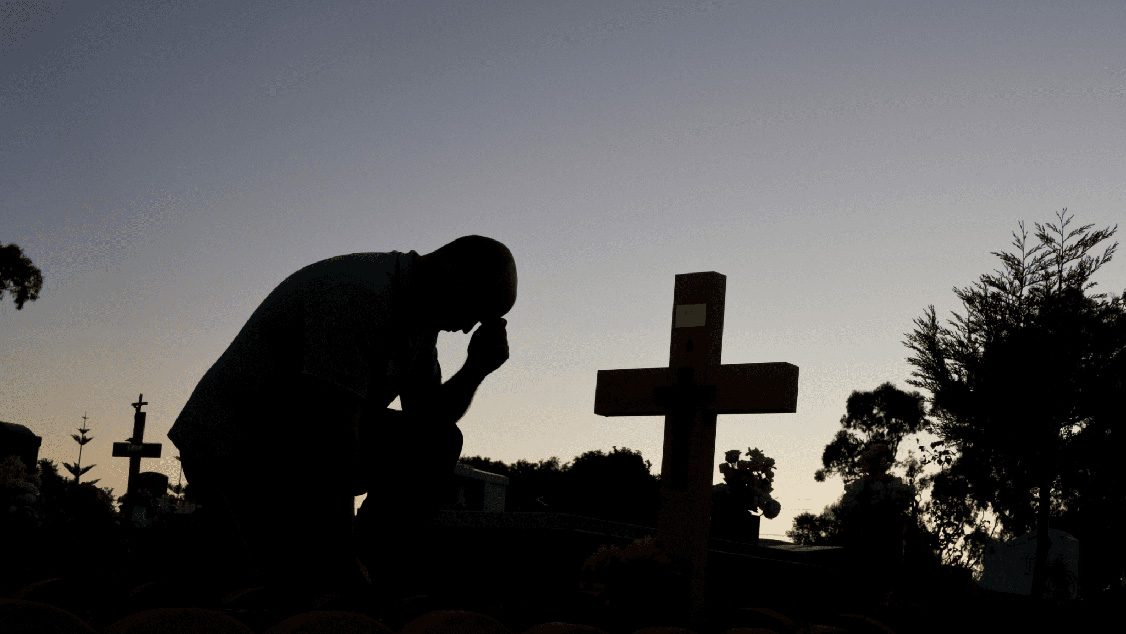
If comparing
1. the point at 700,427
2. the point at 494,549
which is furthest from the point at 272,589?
the point at 494,549

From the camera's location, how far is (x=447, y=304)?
2.41 metres

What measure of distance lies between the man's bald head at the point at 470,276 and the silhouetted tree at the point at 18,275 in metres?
28.6

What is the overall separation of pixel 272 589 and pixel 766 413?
3699 mm

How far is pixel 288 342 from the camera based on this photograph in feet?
7.63

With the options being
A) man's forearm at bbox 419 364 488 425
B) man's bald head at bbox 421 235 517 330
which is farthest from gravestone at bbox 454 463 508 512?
man's bald head at bbox 421 235 517 330

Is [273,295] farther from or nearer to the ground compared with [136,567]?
farther from the ground

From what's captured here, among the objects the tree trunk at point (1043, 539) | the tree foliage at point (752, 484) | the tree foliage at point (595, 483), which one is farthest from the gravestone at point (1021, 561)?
the tree foliage at point (752, 484)

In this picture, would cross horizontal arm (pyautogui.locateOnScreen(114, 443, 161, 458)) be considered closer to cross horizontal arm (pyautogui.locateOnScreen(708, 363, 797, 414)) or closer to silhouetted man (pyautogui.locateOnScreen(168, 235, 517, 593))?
cross horizontal arm (pyautogui.locateOnScreen(708, 363, 797, 414))

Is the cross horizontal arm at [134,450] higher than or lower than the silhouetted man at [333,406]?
higher

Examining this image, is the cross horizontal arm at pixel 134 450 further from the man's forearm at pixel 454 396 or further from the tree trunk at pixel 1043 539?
the man's forearm at pixel 454 396

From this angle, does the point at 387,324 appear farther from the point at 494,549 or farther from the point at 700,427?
the point at 494,549

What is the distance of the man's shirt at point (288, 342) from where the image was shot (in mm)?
2232

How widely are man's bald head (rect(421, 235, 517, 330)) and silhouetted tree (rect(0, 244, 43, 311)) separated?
28.6 m

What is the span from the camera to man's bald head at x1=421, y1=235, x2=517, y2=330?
2338mm
